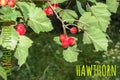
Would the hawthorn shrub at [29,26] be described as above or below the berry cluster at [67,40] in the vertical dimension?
above

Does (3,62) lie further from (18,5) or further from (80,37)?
(80,37)

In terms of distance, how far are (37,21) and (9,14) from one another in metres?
0.13

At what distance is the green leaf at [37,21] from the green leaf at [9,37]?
0.10 m

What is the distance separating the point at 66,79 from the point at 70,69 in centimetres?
36

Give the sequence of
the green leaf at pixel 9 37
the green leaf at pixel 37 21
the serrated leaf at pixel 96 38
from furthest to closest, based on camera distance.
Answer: the serrated leaf at pixel 96 38
the green leaf at pixel 37 21
the green leaf at pixel 9 37

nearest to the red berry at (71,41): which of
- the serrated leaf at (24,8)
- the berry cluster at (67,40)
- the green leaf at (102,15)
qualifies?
the berry cluster at (67,40)

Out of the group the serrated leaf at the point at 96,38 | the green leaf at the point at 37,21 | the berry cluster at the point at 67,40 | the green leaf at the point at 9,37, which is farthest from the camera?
the berry cluster at the point at 67,40

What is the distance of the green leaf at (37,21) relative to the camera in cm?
123

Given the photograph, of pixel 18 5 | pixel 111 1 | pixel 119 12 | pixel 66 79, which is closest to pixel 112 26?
pixel 119 12

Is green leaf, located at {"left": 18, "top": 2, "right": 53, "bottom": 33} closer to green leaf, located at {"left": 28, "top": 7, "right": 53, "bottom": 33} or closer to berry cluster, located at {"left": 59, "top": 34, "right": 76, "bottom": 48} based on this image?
green leaf, located at {"left": 28, "top": 7, "right": 53, "bottom": 33}

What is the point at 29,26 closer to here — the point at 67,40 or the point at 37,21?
the point at 37,21

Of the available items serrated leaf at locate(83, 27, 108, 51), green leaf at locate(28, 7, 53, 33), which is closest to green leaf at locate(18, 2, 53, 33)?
green leaf at locate(28, 7, 53, 33)

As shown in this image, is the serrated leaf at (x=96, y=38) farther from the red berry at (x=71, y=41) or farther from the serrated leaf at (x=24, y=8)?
the serrated leaf at (x=24, y=8)

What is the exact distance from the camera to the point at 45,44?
7145mm
